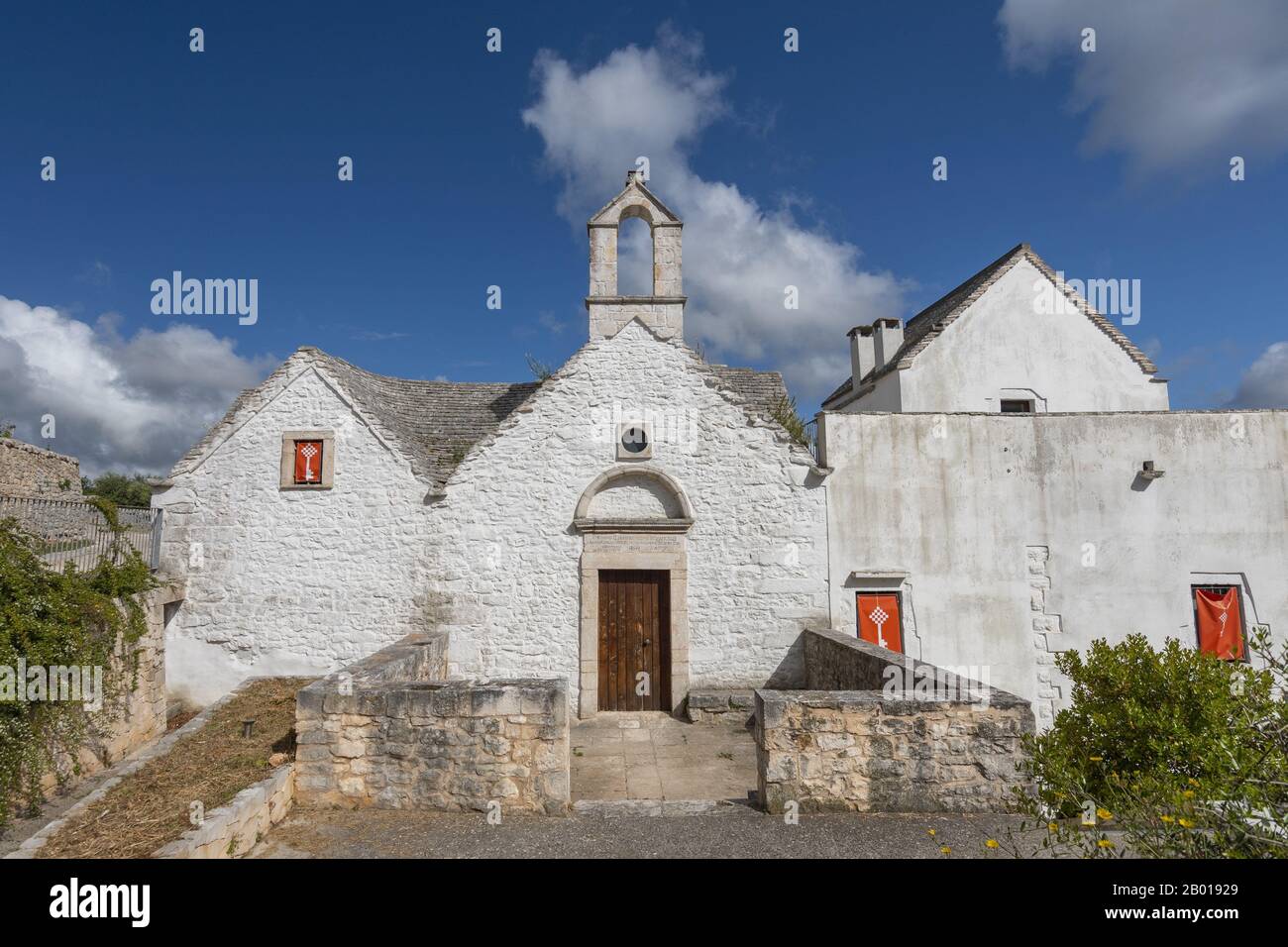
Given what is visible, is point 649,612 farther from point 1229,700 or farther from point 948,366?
point 948,366

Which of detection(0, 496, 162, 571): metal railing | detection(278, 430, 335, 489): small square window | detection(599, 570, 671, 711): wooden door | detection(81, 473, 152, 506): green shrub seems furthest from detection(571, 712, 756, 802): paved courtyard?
detection(81, 473, 152, 506): green shrub

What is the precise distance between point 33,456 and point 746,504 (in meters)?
12.6

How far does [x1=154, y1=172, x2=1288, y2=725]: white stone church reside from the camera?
10422 mm

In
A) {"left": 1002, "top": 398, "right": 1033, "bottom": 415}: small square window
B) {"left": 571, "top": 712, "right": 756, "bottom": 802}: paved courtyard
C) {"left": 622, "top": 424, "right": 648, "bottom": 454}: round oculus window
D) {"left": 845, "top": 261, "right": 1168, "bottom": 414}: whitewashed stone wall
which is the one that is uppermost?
{"left": 845, "top": 261, "right": 1168, "bottom": 414}: whitewashed stone wall

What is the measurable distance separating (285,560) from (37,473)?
18.3 ft

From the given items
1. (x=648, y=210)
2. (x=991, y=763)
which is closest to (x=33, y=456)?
(x=648, y=210)

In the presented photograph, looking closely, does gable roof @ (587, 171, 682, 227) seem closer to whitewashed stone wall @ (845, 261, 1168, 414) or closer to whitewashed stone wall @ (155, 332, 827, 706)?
whitewashed stone wall @ (155, 332, 827, 706)

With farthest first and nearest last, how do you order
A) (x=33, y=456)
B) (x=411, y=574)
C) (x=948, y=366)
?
1. (x=948, y=366)
2. (x=33, y=456)
3. (x=411, y=574)

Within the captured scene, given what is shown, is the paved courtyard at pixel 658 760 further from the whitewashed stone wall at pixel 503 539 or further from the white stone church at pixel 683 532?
the whitewashed stone wall at pixel 503 539

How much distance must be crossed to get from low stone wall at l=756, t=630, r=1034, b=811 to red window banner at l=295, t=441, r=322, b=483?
330 inches

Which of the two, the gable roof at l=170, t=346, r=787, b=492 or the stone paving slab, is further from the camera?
the gable roof at l=170, t=346, r=787, b=492

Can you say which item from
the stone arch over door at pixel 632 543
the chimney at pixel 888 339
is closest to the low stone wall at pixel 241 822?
the stone arch over door at pixel 632 543
